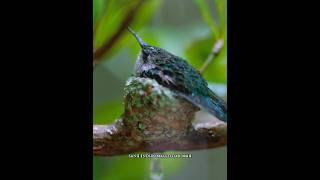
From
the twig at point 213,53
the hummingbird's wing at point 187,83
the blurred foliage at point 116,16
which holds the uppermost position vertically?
the blurred foliage at point 116,16

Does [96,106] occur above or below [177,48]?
below

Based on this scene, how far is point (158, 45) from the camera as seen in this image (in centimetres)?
136

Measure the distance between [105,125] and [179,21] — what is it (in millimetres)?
445

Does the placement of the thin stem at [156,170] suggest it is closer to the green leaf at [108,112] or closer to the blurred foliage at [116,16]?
the green leaf at [108,112]

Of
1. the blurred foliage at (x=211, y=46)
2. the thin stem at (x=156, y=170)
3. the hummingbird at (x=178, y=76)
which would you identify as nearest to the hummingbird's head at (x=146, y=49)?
the hummingbird at (x=178, y=76)

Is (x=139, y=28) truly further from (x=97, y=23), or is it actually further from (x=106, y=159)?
(x=106, y=159)

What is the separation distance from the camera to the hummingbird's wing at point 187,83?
4.25 feet

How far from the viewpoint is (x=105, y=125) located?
1.37 metres

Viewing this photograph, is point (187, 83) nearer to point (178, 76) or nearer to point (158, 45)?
point (178, 76)

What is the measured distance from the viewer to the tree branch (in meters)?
1.27
